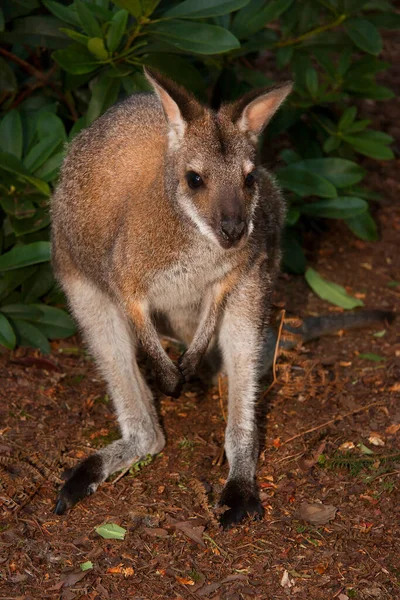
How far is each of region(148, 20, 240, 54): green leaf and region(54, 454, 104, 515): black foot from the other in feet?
6.22

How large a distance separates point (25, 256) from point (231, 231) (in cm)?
153

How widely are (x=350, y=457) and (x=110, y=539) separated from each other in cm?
114

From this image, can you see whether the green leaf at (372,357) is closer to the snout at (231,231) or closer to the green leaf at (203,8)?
the snout at (231,231)

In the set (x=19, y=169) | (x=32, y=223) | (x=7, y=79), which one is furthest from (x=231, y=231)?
(x=7, y=79)

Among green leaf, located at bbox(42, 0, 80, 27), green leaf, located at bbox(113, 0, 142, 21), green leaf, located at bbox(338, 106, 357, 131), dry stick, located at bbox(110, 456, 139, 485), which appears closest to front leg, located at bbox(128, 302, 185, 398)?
dry stick, located at bbox(110, 456, 139, 485)

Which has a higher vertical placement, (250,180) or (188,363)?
(250,180)

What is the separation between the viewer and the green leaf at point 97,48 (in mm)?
4316

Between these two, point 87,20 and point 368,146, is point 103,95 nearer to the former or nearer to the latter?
point 87,20

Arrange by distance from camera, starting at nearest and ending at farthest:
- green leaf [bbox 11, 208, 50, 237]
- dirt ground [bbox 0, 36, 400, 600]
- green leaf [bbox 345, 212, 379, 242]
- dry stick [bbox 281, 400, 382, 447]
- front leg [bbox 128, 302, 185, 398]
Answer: dirt ground [bbox 0, 36, 400, 600] → front leg [bbox 128, 302, 185, 398] → dry stick [bbox 281, 400, 382, 447] → green leaf [bbox 11, 208, 50, 237] → green leaf [bbox 345, 212, 379, 242]

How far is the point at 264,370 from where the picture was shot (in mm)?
4602

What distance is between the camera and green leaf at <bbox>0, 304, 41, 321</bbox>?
4879 millimetres

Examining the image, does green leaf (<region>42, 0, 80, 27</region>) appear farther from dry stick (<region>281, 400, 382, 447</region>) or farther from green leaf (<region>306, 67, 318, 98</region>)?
dry stick (<region>281, 400, 382, 447</region>)

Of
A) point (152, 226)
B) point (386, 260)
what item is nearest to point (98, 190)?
point (152, 226)

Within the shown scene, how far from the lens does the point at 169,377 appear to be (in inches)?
153
